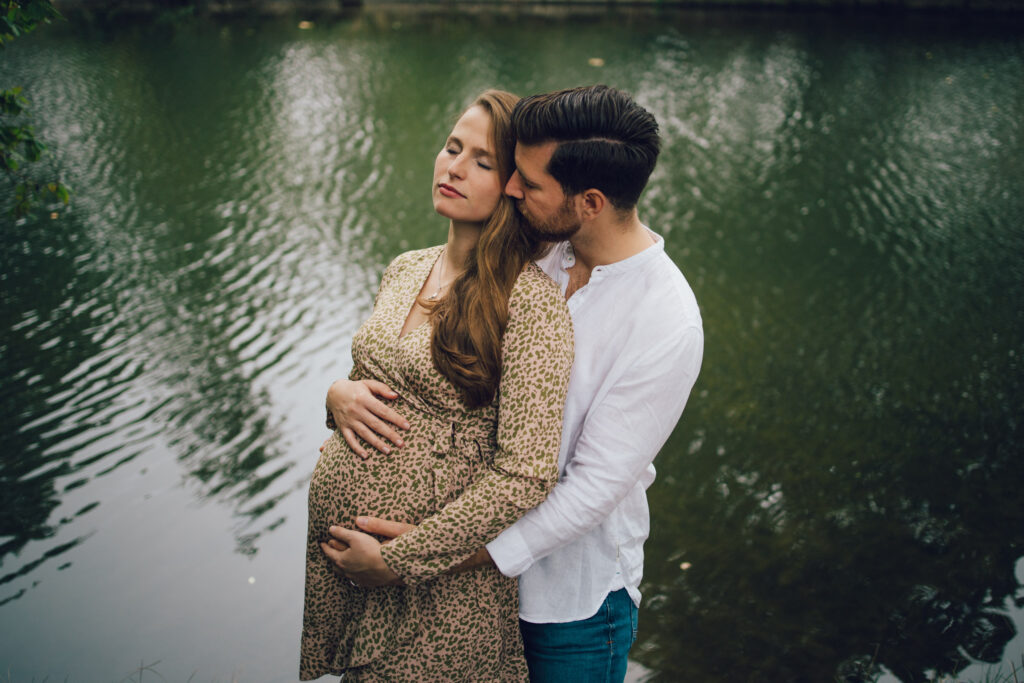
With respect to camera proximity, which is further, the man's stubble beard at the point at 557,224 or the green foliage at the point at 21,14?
the green foliage at the point at 21,14

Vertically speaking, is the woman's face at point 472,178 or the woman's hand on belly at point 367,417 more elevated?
the woman's face at point 472,178

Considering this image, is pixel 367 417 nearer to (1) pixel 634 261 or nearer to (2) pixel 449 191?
(2) pixel 449 191

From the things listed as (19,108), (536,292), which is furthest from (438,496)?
(19,108)

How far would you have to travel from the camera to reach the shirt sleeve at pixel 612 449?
170 centimetres

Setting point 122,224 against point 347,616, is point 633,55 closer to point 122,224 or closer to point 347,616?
point 122,224

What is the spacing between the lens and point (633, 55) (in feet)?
54.0

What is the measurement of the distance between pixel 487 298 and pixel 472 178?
33cm

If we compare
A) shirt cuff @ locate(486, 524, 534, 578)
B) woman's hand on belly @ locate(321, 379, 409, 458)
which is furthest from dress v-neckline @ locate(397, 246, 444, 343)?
shirt cuff @ locate(486, 524, 534, 578)

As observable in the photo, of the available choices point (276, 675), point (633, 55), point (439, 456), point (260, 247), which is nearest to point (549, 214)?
point (439, 456)

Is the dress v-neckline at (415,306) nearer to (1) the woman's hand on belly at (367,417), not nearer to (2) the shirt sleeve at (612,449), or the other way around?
(1) the woman's hand on belly at (367,417)

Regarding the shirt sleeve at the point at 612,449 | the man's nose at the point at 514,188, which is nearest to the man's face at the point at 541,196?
the man's nose at the point at 514,188

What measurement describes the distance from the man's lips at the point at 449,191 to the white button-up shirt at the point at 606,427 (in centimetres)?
39

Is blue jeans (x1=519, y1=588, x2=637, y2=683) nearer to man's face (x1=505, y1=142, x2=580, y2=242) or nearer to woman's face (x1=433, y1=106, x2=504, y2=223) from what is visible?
man's face (x1=505, y1=142, x2=580, y2=242)

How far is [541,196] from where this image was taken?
6.03 ft
